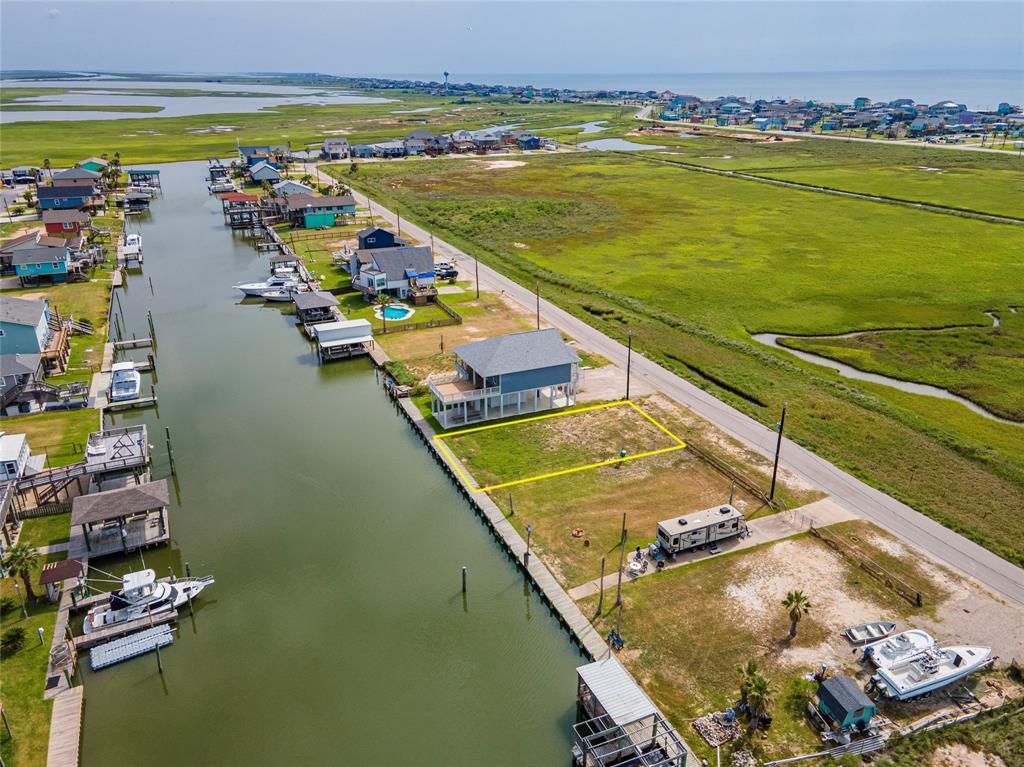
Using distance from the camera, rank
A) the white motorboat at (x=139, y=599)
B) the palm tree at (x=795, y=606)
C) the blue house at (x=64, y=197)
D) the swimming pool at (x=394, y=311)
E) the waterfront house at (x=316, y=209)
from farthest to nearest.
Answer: the blue house at (x=64, y=197), the waterfront house at (x=316, y=209), the swimming pool at (x=394, y=311), the white motorboat at (x=139, y=599), the palm tree at (x=795, y=606)

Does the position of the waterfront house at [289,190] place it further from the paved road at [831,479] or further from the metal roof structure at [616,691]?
the metal roof structure at [616,691]

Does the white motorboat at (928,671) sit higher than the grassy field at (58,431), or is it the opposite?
the grassy field at (58,431)

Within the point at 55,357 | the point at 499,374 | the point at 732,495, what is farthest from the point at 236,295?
the point at 732,495

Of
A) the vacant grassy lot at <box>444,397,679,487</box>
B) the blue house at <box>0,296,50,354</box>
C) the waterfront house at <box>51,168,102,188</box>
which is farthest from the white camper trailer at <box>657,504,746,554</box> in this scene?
the waterfront house at <box>51,168,102,188</box>

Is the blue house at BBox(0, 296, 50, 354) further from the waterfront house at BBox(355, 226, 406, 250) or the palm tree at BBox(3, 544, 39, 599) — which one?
the waterfront house at BBox(355, 226, 406, 250)

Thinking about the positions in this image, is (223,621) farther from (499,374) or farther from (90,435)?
(499,374)

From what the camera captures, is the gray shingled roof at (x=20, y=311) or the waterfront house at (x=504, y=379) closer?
the waterfront house at (x=504, y=379)

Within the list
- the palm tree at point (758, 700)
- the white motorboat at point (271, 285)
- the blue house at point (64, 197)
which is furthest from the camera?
the blue house at point (64, 197)

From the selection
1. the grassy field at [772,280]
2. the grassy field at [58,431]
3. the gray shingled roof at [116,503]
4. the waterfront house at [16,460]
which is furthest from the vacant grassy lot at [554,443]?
the waterfront house at [16,460]

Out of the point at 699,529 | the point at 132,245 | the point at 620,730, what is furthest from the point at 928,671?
the point at 132,245
